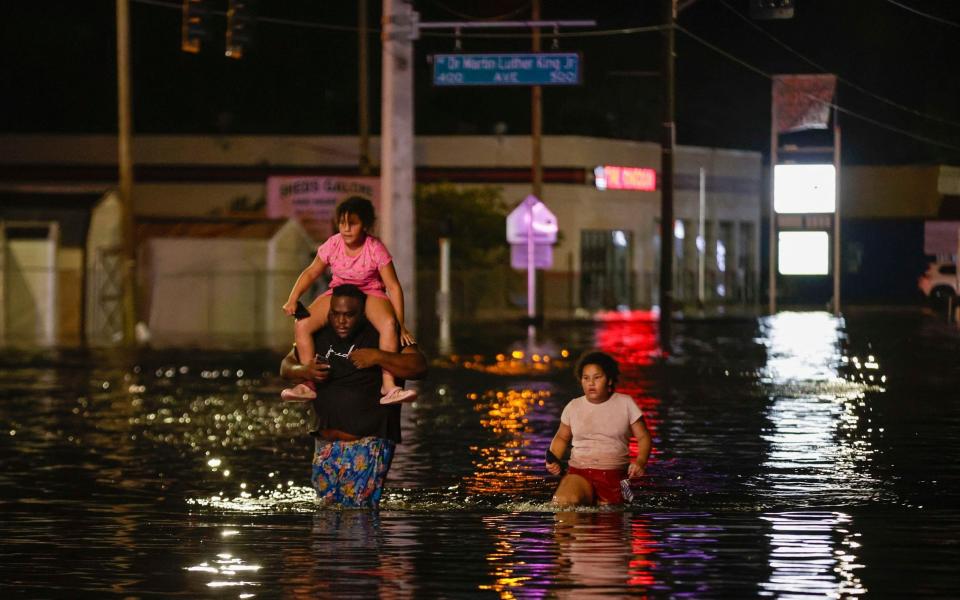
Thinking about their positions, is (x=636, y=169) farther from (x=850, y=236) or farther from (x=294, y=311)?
(x=294, y=311)

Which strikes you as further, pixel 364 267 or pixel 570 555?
pixel 364 267

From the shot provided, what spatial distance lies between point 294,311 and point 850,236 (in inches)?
2858

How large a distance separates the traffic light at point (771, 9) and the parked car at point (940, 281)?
35.4 meters

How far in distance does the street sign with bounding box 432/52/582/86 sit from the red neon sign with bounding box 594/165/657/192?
2649 centimetres

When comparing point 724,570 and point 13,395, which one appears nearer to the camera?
point 724,570

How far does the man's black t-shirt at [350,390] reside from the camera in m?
12.4

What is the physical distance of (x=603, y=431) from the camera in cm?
1282

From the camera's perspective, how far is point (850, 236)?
8300 cm

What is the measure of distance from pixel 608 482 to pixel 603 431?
36 centimetres

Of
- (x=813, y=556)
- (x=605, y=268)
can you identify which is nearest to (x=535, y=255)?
(x=605, y=268)

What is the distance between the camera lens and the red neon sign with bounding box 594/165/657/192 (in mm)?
66375

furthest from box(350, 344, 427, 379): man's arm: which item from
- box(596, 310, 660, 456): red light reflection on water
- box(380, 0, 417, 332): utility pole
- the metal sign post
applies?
the metal sign post

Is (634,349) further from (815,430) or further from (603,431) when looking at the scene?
(603,431)

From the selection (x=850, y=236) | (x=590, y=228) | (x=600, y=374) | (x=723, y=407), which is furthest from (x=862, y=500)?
(x=850, y=236)
